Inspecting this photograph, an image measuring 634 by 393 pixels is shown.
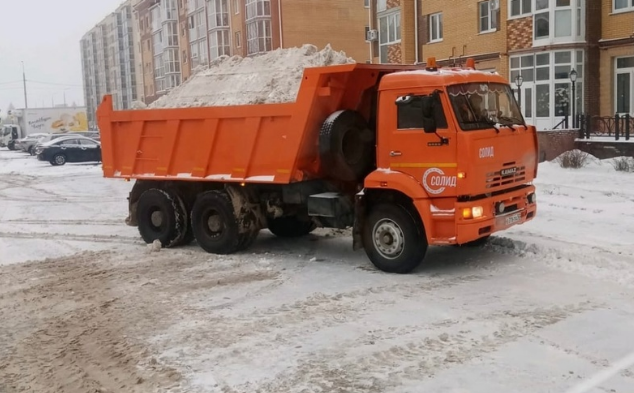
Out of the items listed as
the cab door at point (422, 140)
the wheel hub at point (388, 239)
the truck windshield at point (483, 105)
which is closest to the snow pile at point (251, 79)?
the cab door at point (422, 140)

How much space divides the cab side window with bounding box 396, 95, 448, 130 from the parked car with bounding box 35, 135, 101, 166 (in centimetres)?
2813

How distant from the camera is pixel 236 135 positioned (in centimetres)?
1011

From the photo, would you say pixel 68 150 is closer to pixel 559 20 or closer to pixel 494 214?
pixel 559 20

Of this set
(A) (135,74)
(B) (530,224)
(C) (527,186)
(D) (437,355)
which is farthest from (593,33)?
(A) (135,74)

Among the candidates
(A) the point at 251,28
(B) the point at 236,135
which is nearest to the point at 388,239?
(B) the point at 236,135

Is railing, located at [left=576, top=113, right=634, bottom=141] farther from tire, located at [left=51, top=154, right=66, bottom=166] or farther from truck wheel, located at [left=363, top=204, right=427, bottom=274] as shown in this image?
tire, located at [left=51, top=154, right=66, bottom=166]

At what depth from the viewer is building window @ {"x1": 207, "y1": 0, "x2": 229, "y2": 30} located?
58719 millimetres

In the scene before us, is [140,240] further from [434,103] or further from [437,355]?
[437,355]

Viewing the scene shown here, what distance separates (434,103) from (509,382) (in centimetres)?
395

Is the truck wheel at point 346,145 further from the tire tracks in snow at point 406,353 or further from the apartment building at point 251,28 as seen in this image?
the apartment building at point 251,28

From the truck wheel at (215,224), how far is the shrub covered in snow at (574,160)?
11991 mm

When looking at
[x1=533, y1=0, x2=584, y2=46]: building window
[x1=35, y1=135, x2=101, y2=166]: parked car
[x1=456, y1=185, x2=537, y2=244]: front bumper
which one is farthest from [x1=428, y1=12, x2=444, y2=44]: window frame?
[x1=456, y1=185, x2=537, y2=244]: front bumper

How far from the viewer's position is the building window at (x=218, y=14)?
193 ft

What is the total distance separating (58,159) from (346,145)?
28.1 metres
